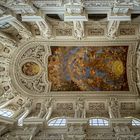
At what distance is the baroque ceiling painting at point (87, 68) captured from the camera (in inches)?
751

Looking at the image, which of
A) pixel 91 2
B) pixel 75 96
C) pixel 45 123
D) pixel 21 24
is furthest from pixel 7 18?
pixel 75 96

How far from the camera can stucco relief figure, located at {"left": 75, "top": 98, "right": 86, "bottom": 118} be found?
1689 centimetres

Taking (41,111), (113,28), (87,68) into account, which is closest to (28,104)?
(41,111)

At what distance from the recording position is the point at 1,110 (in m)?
17.2

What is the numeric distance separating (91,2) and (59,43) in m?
5.59

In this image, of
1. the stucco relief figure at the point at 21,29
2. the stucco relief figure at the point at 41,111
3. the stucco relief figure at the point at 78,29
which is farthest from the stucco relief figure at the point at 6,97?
the stucco relief figure at the point at 78,29

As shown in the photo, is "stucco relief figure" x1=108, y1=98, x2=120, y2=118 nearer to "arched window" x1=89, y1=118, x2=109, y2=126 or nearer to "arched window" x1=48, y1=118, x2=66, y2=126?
"arched window" x1=89, y1=118, x2=109, y2=126

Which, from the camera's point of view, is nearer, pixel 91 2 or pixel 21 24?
pixel 91 2

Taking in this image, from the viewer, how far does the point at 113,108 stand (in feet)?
57.5

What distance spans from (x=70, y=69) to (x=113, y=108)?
4.43 m

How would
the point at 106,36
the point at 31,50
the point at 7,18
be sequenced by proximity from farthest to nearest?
1. the point at 31,50
2. the point at 106,36
3. the point at 7,18

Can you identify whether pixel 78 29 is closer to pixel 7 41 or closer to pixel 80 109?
pixel 7 41

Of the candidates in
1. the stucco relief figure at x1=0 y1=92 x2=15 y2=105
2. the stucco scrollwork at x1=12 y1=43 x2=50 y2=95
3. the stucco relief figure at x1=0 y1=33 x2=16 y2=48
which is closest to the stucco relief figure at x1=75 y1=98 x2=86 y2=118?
the stucco scrollwork at x1=12 y1=43 x2=50 y2=95

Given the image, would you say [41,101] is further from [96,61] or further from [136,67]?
[136,67]
